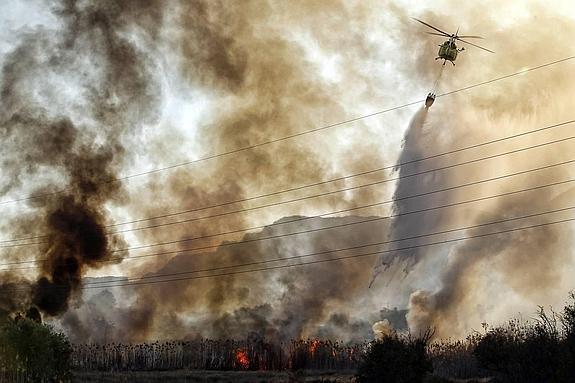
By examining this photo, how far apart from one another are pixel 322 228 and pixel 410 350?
8660 cm

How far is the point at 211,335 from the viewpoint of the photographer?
101938 mm

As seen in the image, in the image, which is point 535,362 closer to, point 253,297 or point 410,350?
point 410,350

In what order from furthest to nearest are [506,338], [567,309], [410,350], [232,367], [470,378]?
[232,367] < [470,378] < [506,338] < [410,350] < [567,309]

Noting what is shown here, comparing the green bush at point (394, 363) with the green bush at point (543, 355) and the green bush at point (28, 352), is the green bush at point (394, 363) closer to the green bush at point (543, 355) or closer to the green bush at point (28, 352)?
the green bush at point (543, 355)

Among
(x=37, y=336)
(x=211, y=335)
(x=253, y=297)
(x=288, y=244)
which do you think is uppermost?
(x=288, y=244)

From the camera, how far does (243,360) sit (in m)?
71.2

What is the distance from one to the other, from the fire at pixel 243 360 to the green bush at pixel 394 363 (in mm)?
30876

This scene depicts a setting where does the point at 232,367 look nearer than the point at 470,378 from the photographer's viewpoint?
No

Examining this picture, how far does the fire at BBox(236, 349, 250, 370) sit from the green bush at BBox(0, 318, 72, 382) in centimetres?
3028

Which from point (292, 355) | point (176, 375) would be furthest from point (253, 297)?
point (176, 375)

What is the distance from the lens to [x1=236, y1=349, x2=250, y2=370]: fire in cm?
7081

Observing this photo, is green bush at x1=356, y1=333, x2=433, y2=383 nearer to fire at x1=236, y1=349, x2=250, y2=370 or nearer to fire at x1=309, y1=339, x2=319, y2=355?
fire at x1=309, y1=339, x2=319, y2=355

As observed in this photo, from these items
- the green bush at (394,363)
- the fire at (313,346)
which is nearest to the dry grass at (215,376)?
the fire at (313,346)

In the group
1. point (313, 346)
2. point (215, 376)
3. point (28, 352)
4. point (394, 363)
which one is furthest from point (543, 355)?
point (313, 346)
